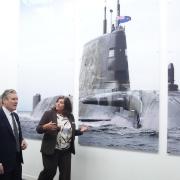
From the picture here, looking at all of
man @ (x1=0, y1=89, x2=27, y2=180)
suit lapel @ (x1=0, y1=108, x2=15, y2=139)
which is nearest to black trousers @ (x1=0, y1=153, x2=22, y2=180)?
man @ (x1=0, y1=89, x2=27, y2=180)

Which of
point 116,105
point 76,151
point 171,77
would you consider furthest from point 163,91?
point 76,151

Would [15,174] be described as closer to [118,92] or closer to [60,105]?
[60,105]

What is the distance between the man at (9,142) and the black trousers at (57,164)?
0.49 m

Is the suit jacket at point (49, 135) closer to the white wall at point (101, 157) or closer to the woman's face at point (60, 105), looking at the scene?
the woman's face at point (60, 105)

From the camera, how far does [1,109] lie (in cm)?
371

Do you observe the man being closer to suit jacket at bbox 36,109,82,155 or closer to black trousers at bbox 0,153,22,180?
black trousers at bbox 0,153,22,180

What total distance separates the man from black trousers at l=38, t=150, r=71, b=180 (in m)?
0.49

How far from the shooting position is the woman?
13.7 ft

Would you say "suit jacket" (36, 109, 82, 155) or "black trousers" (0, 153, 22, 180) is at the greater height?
"suit jacket" (36, 109, 82, 155)

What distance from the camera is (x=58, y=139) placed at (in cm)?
421

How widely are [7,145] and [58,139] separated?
2.55ft

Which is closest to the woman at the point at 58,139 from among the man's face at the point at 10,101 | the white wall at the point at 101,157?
the white wall at the point at 101,157

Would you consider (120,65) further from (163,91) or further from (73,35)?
(73,35)

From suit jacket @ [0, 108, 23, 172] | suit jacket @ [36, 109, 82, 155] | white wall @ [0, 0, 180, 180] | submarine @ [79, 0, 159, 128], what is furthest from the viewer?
suit jacket @ [36, 109, 82, 155]
